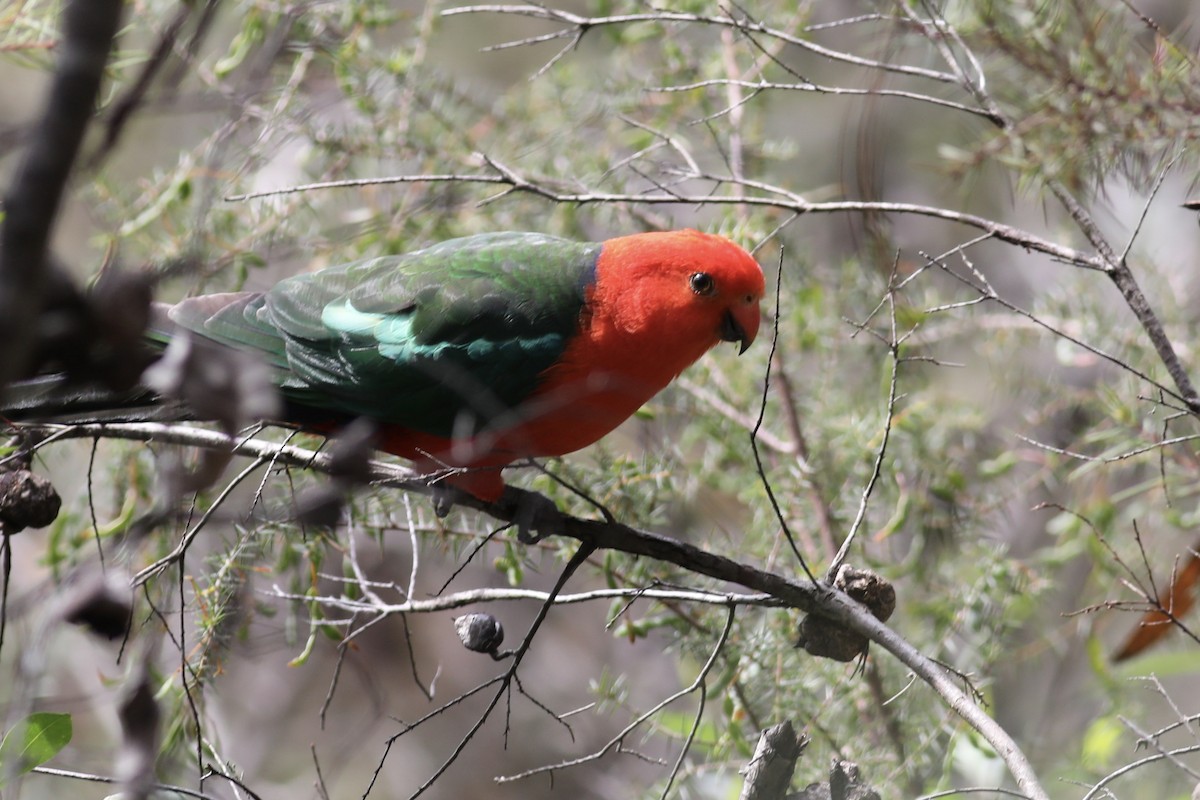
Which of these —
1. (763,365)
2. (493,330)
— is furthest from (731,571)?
(763,365)

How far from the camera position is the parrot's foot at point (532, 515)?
2568 mm

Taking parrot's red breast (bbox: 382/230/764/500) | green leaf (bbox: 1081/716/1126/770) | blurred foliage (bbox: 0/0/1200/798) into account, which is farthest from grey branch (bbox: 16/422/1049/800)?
green leaf (bbox: 1081/716/1126/770)

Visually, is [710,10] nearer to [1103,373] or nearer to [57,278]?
[1103,373]

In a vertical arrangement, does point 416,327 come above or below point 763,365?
above

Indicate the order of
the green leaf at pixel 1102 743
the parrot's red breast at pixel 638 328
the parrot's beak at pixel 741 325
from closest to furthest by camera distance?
the parrot's red breast at pixel 638 328
the parrot's beak at pixel 741 325
the green leaf at pixel 1102 743

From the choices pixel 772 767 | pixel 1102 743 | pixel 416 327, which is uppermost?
pixel 416 327

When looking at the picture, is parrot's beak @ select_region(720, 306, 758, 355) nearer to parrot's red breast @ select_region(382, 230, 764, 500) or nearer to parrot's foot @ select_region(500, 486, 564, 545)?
parrot's red breast @ select_region(382, 230, 764, 500)

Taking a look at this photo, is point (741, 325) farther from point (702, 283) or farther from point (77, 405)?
point (77, 405)

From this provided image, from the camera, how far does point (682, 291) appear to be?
2760mm

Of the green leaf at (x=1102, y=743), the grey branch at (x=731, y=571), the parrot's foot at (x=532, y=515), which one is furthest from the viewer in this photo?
the green leaf at (x=1102, y=743)

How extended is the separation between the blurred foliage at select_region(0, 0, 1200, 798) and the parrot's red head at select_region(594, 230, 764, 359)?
0.21m

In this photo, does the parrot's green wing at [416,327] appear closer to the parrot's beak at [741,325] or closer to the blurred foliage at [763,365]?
the blurred foliage at [763,365]

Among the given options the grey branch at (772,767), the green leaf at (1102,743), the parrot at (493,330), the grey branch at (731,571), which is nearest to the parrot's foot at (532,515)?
the parrot at (493,330)

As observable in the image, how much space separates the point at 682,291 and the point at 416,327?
70cm
